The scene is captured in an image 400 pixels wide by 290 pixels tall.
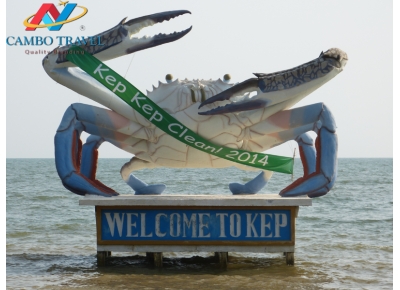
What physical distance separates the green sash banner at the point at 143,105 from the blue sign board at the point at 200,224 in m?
0.80

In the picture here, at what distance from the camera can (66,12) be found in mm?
10672

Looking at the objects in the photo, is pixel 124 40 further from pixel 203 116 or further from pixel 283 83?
pixel 283 83

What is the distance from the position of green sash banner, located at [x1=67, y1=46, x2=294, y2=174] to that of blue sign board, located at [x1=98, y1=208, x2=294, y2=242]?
80 centimetres

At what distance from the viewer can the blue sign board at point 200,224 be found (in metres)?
9.66

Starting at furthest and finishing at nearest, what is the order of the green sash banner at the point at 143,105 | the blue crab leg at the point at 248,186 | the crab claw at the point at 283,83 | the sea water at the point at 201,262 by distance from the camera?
the blue crab leg at the point at 248,186, the green sash banner at the point at 143,105, the crab claw at the point at 283,83, the sea water at the point at 201,262

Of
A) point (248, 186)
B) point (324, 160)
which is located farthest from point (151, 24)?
point (324, 160)

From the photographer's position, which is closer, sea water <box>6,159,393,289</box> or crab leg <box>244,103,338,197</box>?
sea water <box>6,159,393,289</box>

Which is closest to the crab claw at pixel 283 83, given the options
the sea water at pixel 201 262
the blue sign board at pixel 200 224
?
the blue sign board at pixel 200 224

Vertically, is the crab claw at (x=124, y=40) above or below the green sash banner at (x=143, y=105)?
above

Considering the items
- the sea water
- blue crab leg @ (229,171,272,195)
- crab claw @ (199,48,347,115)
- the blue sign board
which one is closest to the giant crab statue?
crab claw @ (199,48,347,115)

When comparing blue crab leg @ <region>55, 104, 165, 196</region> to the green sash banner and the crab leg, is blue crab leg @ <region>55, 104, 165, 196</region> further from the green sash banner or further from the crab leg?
the crab leg

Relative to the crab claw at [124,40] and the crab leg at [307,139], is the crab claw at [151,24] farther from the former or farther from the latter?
the crab leg at [307,139]

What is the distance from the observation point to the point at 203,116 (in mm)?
9672

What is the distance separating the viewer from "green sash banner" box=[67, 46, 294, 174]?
9664 millimetres
